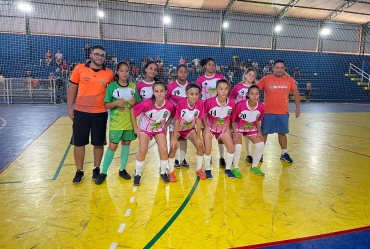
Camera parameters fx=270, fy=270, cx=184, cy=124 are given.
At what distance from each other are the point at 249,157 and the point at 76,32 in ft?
59.8

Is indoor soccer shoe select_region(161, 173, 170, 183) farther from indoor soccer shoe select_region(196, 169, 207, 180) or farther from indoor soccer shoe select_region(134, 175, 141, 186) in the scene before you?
indoor soccer shoe select_region(196, 169, 207, 180)

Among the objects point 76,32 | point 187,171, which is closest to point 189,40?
point 76,32

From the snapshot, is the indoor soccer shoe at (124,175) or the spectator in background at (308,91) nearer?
the indoor soccer shoe at (124,175)

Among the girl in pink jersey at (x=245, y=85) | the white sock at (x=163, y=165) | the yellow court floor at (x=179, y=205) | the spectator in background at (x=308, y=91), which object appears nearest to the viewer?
the yellow court floor at (x=179, y=205)

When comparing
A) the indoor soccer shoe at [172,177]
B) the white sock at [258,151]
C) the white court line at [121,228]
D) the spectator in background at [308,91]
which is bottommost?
the white court line at [121,228]

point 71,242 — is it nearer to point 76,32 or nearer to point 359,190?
point 359,190

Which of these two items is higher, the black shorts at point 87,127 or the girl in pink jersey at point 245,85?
the girl in pink jersey at point 245,85

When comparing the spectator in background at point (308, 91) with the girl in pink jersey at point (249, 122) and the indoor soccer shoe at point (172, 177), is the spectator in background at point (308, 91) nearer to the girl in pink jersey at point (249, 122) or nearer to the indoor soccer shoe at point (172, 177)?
the girl in pink jersey at point (249, 122)

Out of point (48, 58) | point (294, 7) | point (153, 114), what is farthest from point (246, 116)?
point (294, 7)

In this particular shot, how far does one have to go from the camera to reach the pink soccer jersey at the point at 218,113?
4.13 meters

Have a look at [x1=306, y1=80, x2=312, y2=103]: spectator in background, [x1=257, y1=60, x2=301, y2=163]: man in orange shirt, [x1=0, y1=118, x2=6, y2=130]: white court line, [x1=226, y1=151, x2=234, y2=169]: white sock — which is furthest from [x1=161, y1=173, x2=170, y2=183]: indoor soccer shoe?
[x1=306, y1=80, x2=312, y2=103]: spectator in background

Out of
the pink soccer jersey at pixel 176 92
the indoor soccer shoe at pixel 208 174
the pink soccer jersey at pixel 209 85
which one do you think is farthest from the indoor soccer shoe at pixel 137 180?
the pink soccer jersey at pixel 209 85

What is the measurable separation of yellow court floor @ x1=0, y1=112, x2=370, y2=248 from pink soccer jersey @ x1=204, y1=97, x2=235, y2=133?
0.79 m

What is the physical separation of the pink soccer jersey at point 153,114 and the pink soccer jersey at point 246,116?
1077 millimetres
